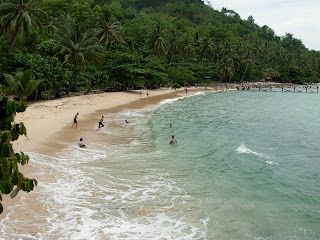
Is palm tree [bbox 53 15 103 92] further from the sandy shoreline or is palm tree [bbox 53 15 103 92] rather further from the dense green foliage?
the dense green foliage

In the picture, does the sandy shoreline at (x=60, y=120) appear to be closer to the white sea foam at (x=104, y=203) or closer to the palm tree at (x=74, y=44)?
the white sea foam at (x=104, y=203)

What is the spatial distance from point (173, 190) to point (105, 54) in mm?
42999

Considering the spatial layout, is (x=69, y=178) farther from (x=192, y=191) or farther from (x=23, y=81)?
(x=23, y=81)

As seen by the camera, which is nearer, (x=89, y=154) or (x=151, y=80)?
(x=89, y=154)

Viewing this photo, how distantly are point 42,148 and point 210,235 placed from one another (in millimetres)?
12397

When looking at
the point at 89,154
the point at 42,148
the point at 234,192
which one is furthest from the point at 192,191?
the point at 42,148

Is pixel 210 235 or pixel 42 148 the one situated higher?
pixel 42 148

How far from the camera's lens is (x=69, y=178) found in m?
15.2

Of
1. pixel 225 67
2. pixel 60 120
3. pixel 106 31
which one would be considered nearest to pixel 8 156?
pixel 60 120

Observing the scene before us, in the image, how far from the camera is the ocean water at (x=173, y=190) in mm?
11258

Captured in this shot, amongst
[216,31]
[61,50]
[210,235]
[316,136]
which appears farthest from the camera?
[216,31]

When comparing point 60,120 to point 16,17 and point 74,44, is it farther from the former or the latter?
point 74,44

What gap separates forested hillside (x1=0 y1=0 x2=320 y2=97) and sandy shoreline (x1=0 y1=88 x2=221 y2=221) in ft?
8.61

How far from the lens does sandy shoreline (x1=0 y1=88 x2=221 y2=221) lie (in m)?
19.1
